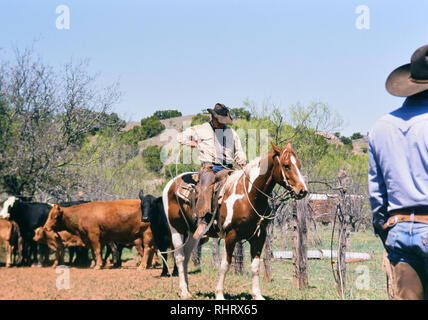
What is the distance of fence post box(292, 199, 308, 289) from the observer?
10.2 meters

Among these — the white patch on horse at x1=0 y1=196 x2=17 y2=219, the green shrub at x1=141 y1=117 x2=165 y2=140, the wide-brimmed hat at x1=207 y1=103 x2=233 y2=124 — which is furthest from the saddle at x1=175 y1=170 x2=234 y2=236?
the green shrub at x1=141 y1=117 x2=165 y2=140

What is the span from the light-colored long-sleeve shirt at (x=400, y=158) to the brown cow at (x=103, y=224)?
10.7 meters

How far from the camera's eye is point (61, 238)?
47.1 ft

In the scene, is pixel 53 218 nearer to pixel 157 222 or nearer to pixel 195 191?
pixel 157 222

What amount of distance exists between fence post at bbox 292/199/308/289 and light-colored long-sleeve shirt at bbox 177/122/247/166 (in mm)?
2143

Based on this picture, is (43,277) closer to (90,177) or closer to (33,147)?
(33,147)

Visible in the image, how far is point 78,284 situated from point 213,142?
13.8 ft

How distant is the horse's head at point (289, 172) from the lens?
7262mm

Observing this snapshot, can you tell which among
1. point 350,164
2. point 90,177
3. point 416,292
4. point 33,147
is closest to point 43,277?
point 33,147

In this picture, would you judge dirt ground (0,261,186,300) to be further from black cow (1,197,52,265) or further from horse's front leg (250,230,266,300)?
horse's front leg (250,230,266,300)

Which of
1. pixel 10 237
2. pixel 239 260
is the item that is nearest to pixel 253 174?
pixel 239 260

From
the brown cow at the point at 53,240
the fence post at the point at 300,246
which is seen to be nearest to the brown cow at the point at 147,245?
the brown cow at the point at 53,240

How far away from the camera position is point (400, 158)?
11.6 feet

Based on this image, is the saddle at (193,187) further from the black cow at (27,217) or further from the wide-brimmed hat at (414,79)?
the black cow at (27,217)
